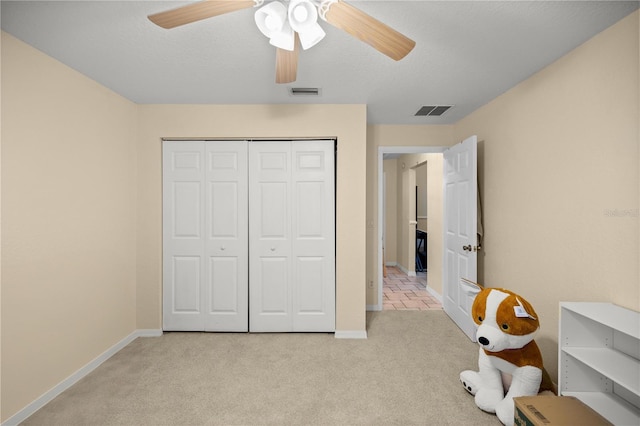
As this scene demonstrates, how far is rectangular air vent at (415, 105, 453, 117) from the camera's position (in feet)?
10.5

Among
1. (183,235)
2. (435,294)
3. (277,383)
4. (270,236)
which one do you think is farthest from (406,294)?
(183,235)

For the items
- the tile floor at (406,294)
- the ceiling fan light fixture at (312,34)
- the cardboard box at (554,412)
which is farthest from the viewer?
the tile floor at (406,294)

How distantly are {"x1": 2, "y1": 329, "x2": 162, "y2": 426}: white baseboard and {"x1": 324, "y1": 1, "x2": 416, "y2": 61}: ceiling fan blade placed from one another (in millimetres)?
2991

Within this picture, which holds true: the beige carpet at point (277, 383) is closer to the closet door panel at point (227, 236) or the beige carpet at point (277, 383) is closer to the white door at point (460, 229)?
the closet door panel at point (227, 236)

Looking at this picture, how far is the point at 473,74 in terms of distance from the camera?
2.41 metres

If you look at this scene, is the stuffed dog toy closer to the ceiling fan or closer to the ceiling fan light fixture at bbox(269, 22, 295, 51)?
the ceiling fan

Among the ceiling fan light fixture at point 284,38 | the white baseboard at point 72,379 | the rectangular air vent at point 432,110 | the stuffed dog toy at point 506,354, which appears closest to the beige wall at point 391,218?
the rectangular air vent at point 432,110

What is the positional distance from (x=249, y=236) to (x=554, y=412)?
269 cm

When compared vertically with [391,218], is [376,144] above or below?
above

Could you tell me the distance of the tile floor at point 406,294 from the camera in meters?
4.13

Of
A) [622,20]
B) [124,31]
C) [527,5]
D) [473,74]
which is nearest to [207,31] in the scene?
[124,31]

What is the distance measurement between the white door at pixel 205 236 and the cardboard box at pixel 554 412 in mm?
2459

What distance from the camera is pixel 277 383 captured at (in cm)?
230

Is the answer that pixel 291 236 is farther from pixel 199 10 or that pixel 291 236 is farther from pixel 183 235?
pixel 199 10
